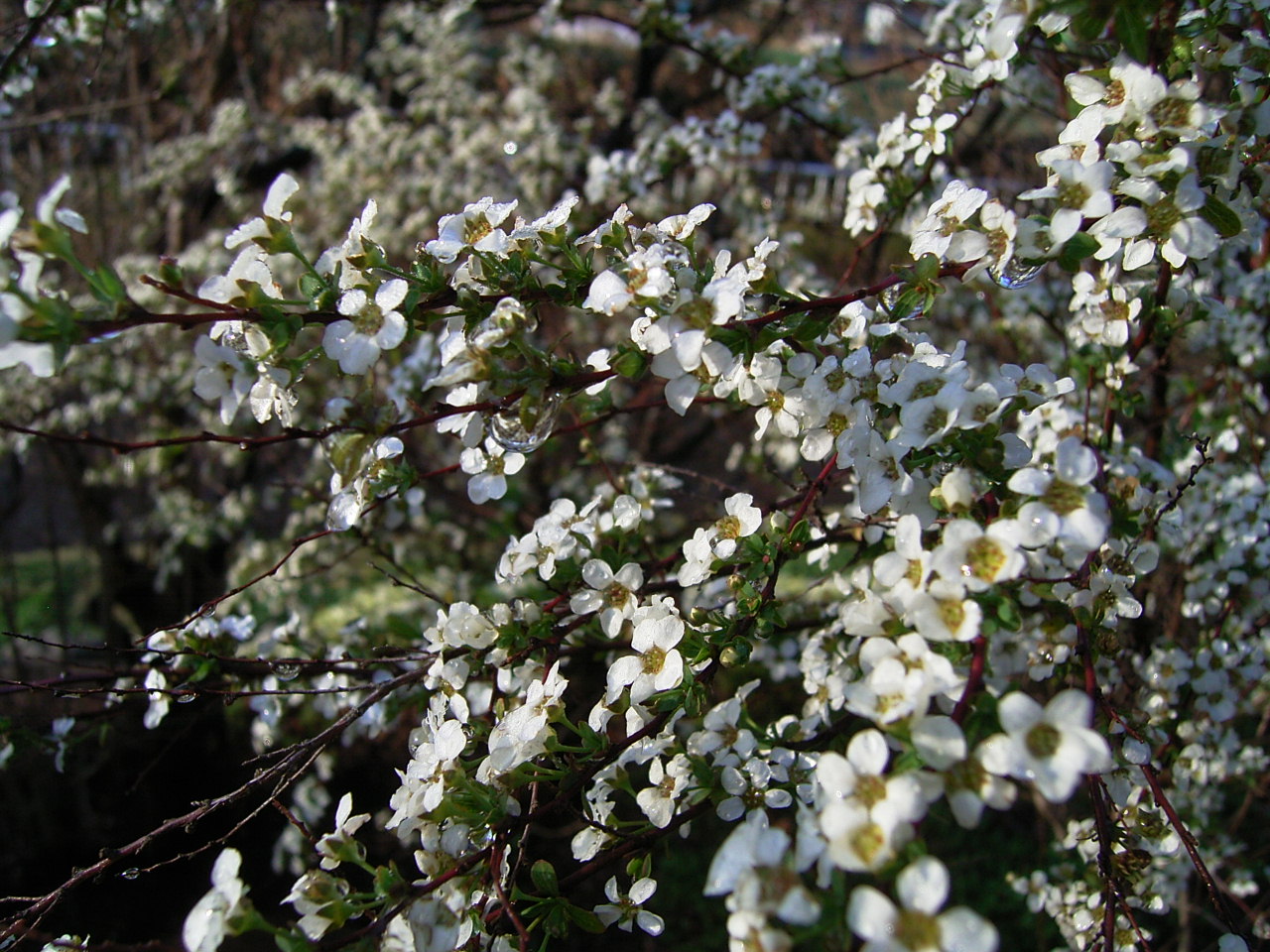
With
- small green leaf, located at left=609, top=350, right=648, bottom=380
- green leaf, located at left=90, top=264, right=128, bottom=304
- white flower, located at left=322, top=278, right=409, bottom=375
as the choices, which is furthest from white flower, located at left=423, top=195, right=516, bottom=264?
green leaf, located at left=90, top=264, right=128, bottom=304

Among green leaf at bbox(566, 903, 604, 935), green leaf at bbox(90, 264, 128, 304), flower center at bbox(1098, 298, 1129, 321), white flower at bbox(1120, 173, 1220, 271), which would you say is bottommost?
green leaf at bbox(566, 903, 604, 935)

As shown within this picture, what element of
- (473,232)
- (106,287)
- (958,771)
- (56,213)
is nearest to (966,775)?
(958,771)

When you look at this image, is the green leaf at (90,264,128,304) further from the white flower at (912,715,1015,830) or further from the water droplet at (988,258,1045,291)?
the water droplet at (988,258,1045,291)

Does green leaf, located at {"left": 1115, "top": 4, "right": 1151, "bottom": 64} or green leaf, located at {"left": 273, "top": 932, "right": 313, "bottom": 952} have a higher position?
green leaf, located at {"left": 1115, "top": 4, "right": 1151, "bottom": 64}

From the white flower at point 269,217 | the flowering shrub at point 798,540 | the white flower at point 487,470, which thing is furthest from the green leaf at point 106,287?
the white flower at point 487,470

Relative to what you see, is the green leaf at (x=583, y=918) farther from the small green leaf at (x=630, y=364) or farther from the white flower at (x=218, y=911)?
the small green leaf at (x=630, y=364)
